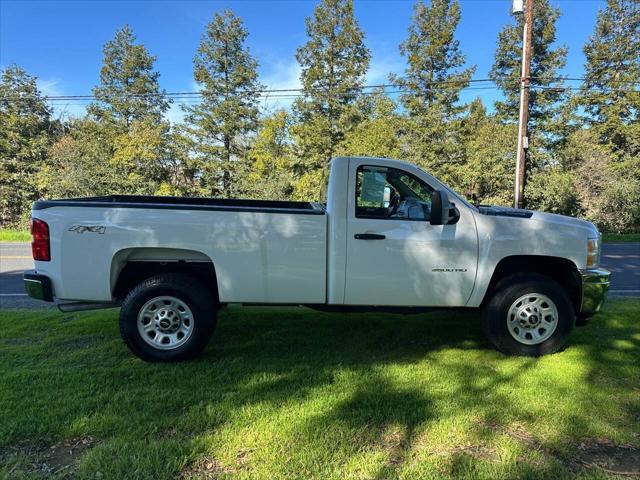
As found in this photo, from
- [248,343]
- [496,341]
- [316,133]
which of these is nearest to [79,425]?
[248,343]

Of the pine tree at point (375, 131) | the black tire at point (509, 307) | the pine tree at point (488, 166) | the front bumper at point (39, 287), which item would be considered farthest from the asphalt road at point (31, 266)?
the pine tree at point (375, 131)

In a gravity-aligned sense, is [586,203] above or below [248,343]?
above

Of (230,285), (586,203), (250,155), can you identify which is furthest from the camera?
(250,155)

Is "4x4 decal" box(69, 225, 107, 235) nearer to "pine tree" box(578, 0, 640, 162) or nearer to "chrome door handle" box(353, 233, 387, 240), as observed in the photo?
"chrome door handle" box(353, 233, 387, 240)

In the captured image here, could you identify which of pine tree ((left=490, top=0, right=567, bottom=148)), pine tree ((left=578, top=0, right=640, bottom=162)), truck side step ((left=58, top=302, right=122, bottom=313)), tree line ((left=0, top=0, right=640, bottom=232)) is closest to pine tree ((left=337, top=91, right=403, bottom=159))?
tree line ((left=0, top=0, right=640, bottom=232))

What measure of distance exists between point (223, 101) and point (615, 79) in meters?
25.2

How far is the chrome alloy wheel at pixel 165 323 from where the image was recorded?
4.21 metres

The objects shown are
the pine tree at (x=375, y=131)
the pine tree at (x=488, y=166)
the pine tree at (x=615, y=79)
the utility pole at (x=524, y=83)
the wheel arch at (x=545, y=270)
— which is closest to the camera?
the wheel arch at (x=545, y=270)

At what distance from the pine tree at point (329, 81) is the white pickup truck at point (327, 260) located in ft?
68.4

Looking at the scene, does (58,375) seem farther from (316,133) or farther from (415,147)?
(415,147)

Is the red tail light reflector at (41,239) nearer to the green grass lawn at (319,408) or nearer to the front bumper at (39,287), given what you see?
the front bumper at (39,287)

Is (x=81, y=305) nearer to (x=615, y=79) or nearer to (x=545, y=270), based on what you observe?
(x=545, y=270)

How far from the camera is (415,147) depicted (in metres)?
26.0

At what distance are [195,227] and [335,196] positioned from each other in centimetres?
137
